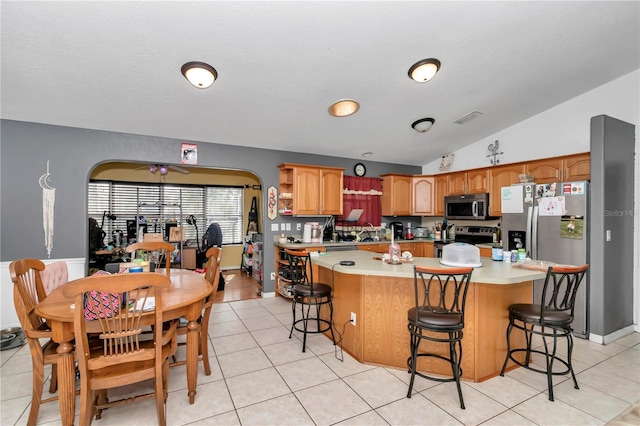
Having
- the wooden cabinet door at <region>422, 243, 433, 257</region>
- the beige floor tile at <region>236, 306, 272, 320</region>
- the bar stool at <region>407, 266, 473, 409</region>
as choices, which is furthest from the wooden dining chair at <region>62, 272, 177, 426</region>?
the wooden cabinet door at <region>422, 243, 433, 257</region>

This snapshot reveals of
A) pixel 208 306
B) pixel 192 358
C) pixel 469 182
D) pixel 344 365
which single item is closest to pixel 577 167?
pixel 469 182

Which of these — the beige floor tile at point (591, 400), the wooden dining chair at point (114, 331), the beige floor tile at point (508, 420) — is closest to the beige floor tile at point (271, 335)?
the wooden dining chair at point (114, 331)

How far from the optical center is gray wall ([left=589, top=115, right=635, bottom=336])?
313 cm

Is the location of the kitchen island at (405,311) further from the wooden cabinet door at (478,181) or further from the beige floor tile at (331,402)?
the wooden cabinet door at (478,181)

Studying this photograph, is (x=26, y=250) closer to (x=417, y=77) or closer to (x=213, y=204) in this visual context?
(x=213, y=204)

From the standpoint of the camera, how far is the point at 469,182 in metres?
5.11

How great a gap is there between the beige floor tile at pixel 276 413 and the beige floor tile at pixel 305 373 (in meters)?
0.18

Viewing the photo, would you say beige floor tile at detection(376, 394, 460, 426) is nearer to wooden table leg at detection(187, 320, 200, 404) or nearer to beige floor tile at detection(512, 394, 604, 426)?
beige floor tile at detection(512, 394, 604, 426)

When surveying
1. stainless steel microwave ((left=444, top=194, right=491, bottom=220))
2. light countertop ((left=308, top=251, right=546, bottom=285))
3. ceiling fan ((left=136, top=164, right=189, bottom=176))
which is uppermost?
ceiling fan ((left=136, top=164, right=189, bottom=176))

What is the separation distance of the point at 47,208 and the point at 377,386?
13.6 ft

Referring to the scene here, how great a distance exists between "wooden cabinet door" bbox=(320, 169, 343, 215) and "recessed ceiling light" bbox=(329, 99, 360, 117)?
1.43 meters

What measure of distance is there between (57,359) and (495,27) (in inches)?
161

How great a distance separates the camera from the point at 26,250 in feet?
11.3

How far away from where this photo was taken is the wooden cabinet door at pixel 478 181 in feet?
15.8
